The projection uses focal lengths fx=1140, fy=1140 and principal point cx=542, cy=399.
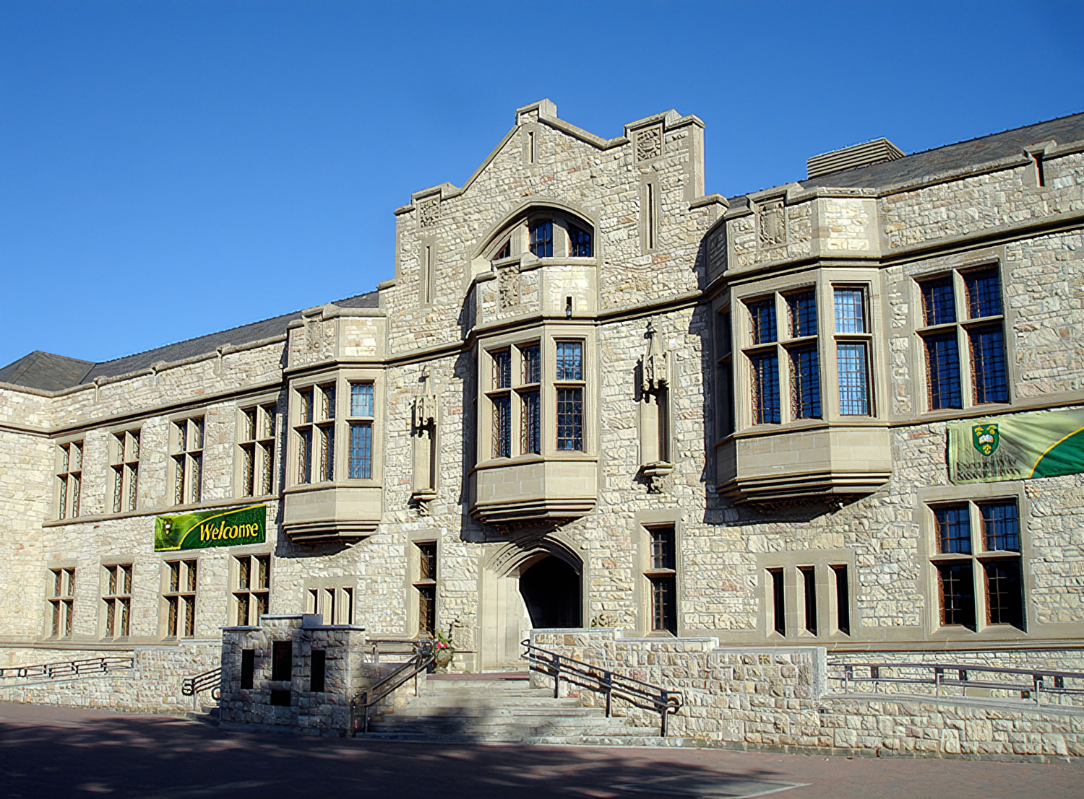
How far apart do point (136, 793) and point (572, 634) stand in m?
7.48

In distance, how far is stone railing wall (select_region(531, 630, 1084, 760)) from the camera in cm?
1350

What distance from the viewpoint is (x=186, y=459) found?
29906 mm

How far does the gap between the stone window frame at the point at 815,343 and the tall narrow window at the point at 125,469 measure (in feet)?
60.8

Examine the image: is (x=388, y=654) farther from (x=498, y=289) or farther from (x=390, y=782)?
(x=390, y=782)

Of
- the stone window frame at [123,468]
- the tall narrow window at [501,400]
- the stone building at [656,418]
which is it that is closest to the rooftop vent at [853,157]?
the stone building at [656,418]

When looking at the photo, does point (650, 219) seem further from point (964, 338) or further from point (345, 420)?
point (345, 420)

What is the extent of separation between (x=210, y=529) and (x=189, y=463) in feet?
7.42

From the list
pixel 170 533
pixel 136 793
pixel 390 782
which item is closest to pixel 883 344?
pixel 390 782

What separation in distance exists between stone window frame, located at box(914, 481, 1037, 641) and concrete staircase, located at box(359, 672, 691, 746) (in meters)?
4.66

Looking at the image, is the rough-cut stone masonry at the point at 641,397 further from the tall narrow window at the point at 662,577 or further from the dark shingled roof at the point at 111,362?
the dark shingled roof at the point at 111,362

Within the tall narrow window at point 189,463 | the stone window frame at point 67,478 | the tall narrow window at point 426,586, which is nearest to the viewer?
the tall narrow window at point 426,586

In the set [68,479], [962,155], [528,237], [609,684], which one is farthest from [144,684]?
[962,155]

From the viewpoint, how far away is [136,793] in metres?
11.9

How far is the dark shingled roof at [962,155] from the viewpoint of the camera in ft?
66.9
